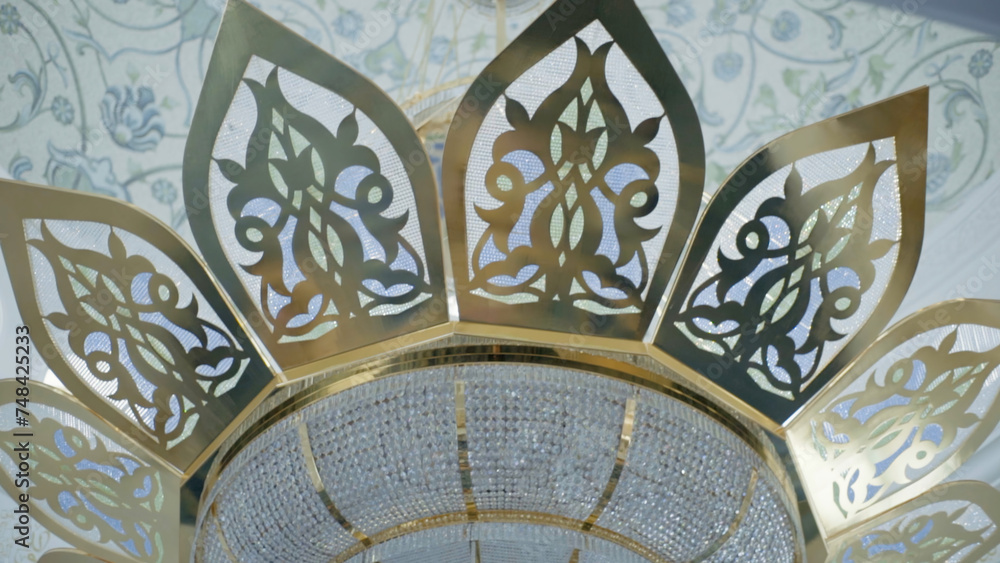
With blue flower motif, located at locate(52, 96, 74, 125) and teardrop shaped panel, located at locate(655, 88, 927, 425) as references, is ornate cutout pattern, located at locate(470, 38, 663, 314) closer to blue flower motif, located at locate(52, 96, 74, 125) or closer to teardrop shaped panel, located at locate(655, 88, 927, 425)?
teardrop shaped panel, located at locate(655, 88, 927, 425)

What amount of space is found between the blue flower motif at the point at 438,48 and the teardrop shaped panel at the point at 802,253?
103cm

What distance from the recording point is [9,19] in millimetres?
1604

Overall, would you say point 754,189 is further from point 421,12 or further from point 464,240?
point 421,12

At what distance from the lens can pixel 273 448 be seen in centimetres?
93

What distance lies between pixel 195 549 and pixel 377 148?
1.42 ft

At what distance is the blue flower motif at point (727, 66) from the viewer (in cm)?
177

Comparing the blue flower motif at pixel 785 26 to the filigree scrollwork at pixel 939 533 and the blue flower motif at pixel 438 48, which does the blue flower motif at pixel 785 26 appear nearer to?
the blue flower motif at pixel 438 48

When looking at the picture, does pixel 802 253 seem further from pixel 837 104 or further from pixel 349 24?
pixel 349 24

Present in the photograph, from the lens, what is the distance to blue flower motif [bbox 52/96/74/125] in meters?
1.65

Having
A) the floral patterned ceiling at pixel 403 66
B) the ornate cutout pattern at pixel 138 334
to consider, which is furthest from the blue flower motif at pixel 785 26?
the ornate cutout pattern at pixel 138 334

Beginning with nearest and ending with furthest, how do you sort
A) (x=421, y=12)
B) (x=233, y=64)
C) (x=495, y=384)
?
(x=233, y=64) < (x=495, y=384) < (x=421, y=12)

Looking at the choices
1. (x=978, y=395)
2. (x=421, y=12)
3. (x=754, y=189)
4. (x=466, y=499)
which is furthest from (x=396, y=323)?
(x=421, y=12)

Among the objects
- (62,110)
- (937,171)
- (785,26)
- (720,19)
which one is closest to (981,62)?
(937,171)

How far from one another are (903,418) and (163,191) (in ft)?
4.27
